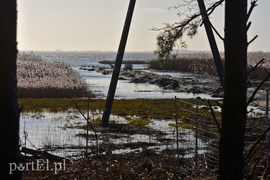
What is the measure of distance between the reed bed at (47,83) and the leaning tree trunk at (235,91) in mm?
25067

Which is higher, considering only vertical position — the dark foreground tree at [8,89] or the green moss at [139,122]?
the dark foreground tree at [8,89]

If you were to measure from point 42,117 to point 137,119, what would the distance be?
12.7ft

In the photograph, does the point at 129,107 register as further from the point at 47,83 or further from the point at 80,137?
the point at 80,137

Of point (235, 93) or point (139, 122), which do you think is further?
Result: point (139, 122)

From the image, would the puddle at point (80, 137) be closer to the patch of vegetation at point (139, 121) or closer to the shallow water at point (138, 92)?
the patch of vegetation at point (139, 121)

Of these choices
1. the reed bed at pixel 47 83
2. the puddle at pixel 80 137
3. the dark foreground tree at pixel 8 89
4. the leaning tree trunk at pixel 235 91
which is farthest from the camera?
the reed bed at pixel 47 83

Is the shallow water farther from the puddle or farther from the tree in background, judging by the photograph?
the tree in background

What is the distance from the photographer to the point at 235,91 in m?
4.86

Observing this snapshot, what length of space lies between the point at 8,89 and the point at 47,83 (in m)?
29.0

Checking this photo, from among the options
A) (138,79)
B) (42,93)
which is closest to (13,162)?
(42,93)

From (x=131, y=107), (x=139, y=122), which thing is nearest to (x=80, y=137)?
(x=139, y=122)

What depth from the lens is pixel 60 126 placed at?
60.0 ft

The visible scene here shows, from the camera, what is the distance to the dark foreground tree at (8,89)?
12.0 feet

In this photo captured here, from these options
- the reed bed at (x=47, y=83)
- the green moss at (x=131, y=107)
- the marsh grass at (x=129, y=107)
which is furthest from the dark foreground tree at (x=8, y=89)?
the reed bed at (x=47, y=83)
